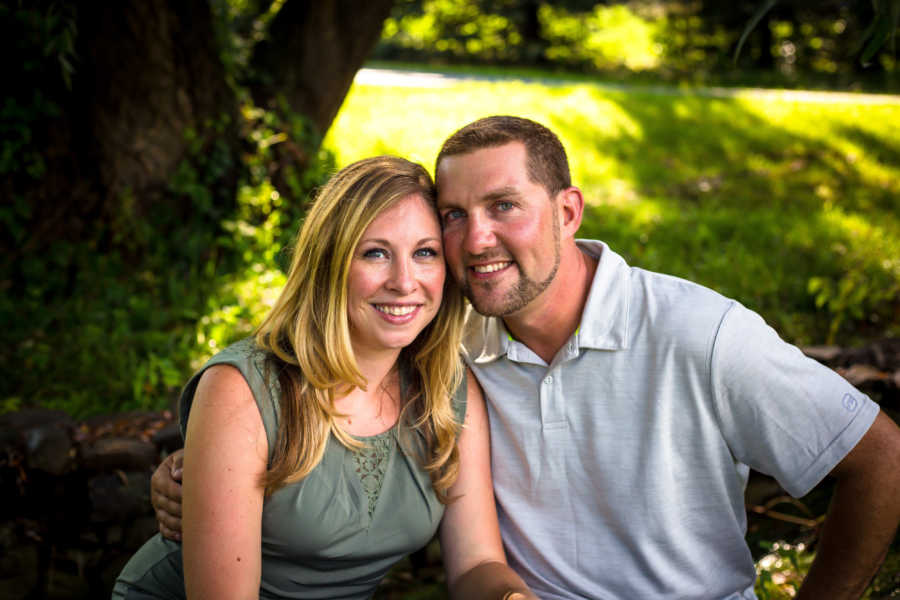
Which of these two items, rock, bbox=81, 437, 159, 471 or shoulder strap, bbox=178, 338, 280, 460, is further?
rock, bbox=81, 437, 159, 471

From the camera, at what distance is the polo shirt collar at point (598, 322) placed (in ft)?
7.95

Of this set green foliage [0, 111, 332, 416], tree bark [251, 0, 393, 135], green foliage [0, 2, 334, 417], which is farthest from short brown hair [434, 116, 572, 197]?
tree bark [251, 0, 393, 135]

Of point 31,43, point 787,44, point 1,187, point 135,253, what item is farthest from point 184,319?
point 787,44

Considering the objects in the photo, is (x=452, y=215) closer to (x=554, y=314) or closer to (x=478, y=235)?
(x=478, y=235)

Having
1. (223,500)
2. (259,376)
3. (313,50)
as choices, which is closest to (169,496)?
(223,500)

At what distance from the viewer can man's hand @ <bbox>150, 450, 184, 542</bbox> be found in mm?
2404

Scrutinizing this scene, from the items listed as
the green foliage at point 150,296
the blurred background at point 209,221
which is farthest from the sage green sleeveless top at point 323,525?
the green foliage at point 150,296

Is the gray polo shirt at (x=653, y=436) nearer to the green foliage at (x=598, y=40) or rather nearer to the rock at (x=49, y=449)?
the rock at (x=49, y=449)

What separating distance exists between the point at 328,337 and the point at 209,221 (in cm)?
365

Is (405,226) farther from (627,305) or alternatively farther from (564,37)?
(564,37)

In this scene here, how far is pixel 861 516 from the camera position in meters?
2.27

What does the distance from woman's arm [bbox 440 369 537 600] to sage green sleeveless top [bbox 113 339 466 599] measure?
0.22ft

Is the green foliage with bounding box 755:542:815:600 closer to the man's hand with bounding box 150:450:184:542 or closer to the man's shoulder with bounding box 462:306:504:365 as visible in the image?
the man's shoulder with bounding box 462:306:504:365

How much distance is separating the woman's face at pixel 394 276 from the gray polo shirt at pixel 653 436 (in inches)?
14.2
